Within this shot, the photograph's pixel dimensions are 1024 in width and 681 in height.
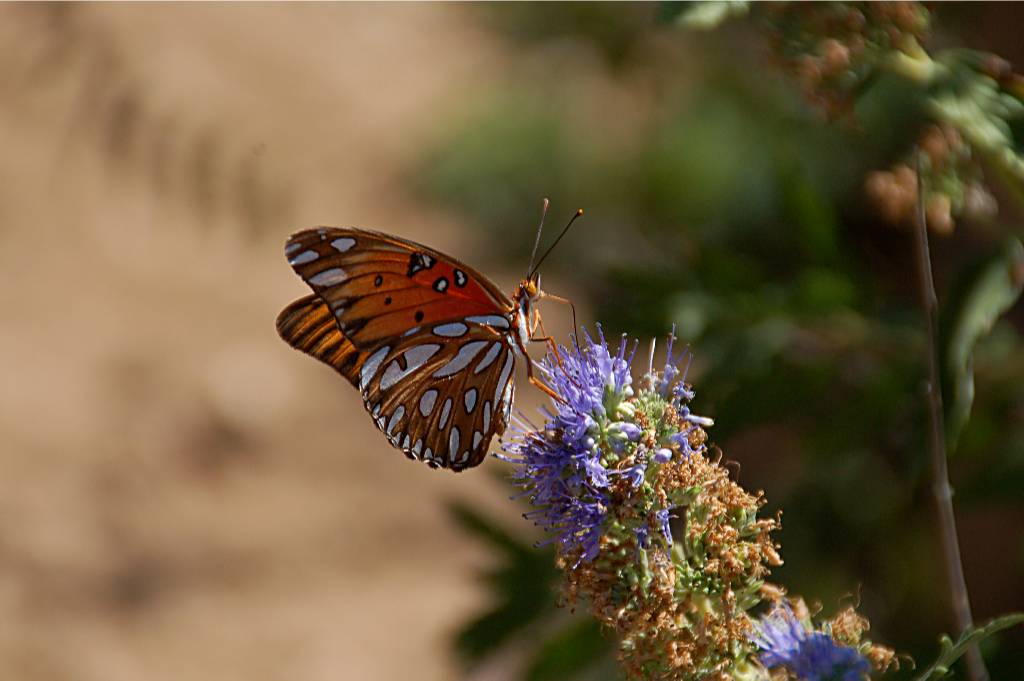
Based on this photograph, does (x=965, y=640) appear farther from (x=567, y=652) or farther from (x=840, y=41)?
(x=840, y=41)

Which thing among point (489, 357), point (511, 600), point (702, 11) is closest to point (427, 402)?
point (489, 357)

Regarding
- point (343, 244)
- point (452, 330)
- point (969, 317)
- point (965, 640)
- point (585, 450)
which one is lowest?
point (965, 640)

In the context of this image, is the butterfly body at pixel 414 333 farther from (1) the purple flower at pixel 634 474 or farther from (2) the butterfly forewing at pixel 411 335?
(1) the purple flower at pixel 634 474

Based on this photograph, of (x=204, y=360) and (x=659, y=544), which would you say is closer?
(x=659, y=544)

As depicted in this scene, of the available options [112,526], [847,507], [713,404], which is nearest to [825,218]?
[713,404]

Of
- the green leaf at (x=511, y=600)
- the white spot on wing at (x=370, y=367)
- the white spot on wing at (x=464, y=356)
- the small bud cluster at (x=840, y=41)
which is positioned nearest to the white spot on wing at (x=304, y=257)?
the white spot on wing at (x=370, y=367)

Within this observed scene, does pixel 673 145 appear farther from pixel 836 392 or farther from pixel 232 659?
pixel 232 659

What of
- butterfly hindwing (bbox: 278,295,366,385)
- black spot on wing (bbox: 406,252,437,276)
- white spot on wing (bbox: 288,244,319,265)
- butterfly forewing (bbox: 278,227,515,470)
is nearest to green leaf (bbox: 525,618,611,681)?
butterfly forewing (bbox: 278,227,515,470)
